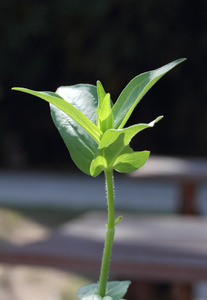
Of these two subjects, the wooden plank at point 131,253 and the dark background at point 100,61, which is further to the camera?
the dark background at point 100,61

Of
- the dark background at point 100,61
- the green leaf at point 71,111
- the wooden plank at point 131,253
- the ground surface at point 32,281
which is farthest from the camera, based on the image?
the dark background at point 100,61

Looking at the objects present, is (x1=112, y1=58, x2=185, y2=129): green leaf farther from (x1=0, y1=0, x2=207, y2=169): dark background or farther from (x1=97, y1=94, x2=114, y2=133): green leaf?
(x1=0, y1=0, x2=207, y2=169): dark background

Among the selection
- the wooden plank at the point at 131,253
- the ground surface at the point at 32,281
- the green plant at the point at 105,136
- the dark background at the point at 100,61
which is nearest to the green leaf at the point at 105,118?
the green plant at the point at 105,136

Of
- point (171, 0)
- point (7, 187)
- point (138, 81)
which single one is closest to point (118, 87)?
point (171, 0)

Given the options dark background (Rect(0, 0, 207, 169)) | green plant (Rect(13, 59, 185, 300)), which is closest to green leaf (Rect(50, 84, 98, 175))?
green plant (Rect(13, 59, 185, 300))

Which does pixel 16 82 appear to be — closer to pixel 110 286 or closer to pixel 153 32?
pixel 153 32

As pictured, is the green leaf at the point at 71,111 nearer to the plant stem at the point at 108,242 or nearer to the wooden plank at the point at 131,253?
the plant stem at the point at 108,242

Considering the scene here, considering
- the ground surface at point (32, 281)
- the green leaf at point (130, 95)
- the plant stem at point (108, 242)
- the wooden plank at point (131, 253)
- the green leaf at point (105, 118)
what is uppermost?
the green leaf at point (130, 95)

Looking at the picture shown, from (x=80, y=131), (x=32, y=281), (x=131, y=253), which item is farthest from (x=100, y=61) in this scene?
(x=80, y=131)
